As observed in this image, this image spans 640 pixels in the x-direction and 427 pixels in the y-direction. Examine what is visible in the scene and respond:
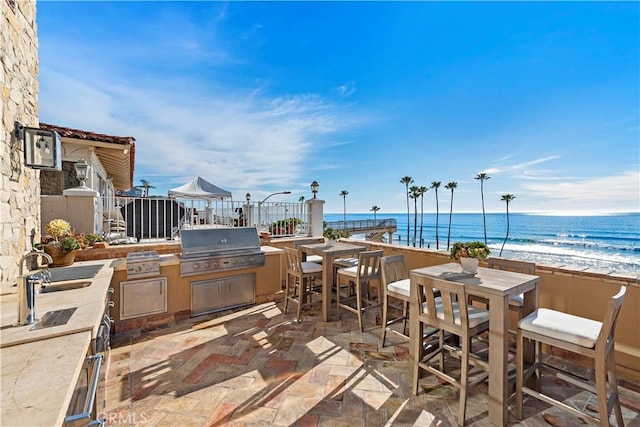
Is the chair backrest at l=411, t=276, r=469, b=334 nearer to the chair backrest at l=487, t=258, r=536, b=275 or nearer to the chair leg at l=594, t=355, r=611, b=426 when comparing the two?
the chair leg at l=594, t=355, r=611, b=426

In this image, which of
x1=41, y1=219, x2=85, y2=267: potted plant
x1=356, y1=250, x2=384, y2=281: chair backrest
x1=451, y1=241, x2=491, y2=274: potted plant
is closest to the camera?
x1=451, y1=241, x2=491, y2=274: potted plant

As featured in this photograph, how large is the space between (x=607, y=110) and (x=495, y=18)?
7.66m

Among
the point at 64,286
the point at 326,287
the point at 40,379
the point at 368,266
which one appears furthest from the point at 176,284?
the point at 40,379

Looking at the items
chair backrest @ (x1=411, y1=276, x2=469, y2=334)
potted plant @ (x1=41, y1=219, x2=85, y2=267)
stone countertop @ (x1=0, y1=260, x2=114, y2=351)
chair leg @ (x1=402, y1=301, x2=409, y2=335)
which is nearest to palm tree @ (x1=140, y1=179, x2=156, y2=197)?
potted plant @ (x1=41, y1=219, x2=85, y2=267)

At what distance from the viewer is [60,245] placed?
2.71m

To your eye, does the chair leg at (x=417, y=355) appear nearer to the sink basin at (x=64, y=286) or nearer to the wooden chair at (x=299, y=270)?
the wooden chair at (x=299, y=270)

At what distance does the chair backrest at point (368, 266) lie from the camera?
3.29m

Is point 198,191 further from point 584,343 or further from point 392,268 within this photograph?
point 584,343

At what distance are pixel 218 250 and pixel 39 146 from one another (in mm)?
2127

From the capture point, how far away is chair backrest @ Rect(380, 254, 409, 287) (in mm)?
2984

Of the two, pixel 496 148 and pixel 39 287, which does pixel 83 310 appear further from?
pixel 496 148

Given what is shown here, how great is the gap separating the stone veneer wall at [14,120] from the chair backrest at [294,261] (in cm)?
268

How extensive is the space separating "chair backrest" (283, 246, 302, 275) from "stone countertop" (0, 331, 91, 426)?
102 inches

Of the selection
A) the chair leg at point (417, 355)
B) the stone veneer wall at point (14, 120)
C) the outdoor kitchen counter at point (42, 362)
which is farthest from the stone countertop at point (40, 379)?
the chair leg at point (417, 355)
